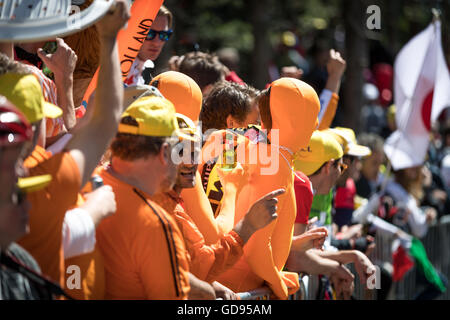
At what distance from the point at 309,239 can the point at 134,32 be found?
1.67 metres

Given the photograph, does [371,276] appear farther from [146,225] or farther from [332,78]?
[146,225]

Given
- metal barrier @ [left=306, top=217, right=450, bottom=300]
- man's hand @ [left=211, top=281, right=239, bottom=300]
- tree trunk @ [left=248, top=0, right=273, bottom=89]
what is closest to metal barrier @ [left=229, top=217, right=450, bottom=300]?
metal barrier @ [left=306, top=217, right=450, bottom=300]

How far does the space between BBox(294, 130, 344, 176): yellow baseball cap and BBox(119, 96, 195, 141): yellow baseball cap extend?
7.20ft

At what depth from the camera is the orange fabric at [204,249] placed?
3.72m

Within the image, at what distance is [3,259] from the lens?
107 inches

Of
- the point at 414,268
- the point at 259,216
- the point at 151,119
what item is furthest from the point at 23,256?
the point at 414,268

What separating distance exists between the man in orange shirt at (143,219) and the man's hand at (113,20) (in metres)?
0.38

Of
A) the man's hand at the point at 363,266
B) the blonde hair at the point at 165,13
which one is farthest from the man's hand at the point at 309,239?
the blonde hair at the point at 165,13

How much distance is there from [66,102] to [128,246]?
122 centimetres

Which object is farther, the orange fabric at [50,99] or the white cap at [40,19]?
the orange fabric at [50,99]

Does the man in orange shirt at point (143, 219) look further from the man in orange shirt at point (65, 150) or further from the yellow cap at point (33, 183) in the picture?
the yellow cap at point (33, 183)

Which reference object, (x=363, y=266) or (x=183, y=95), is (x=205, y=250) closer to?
(x=183, y=95)

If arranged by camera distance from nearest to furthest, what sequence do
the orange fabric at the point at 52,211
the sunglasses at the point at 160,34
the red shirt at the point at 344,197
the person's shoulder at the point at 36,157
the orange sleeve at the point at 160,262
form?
the orange fabric at the point at 52,211 < the person's shoulder at the point at 36,157 < the orange sleeve at the point at 160,262 < the sunglasses at the point at 160,34 < the red shirt at the point at 344,197
